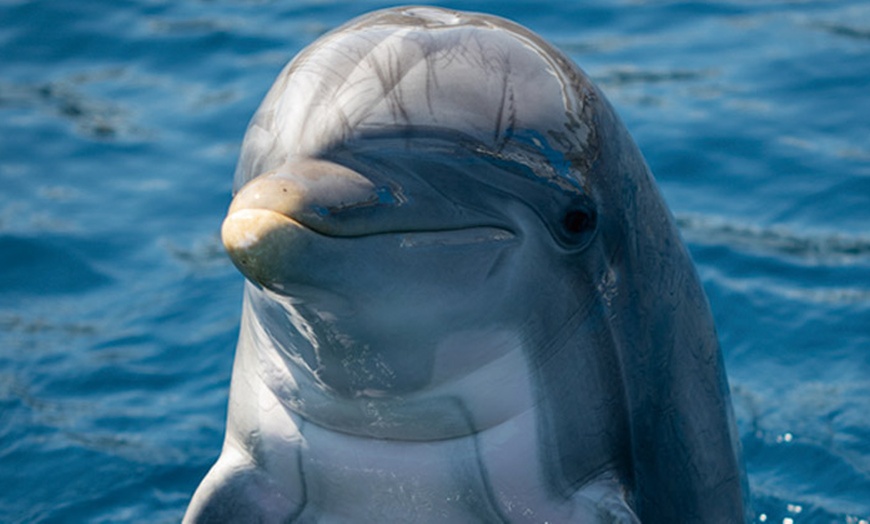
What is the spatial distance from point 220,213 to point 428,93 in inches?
234

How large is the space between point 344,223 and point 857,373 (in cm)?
484

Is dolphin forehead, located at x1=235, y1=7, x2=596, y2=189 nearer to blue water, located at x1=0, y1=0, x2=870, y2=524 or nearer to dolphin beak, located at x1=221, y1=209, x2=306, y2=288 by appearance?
dolphin beak, located at x1=221, y1=209, x2=306, y2=288

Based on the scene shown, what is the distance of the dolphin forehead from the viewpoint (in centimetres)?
359

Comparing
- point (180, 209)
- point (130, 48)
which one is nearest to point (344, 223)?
point (180, 209)

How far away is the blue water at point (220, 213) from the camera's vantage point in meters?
7.11

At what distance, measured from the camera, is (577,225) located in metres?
3.86

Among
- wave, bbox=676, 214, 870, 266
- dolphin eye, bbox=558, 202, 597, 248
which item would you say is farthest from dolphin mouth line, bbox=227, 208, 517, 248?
wave, bbox=676, 214, 870, 266

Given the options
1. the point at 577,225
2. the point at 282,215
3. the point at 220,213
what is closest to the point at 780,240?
the point at 220,213

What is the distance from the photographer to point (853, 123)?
9.77 metres

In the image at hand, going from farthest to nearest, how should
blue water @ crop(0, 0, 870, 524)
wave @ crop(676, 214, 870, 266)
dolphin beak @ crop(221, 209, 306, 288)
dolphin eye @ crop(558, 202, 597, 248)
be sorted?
wave @ crop(676, 214, 870, 266)
blue water @ crop(0, 0, 870, 524)
dolphin eye @ crop(558, 202, 597, 248)
dolphin beak @ crop(221, 209, 306, 288)

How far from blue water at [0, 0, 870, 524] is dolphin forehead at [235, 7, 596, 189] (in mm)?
3256

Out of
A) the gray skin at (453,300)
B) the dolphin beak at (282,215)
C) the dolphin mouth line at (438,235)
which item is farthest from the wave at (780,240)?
the dolphin beak at (282,215)

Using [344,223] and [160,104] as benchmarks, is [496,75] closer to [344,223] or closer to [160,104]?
[344,223]

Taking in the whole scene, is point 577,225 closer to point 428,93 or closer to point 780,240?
point 428,93
